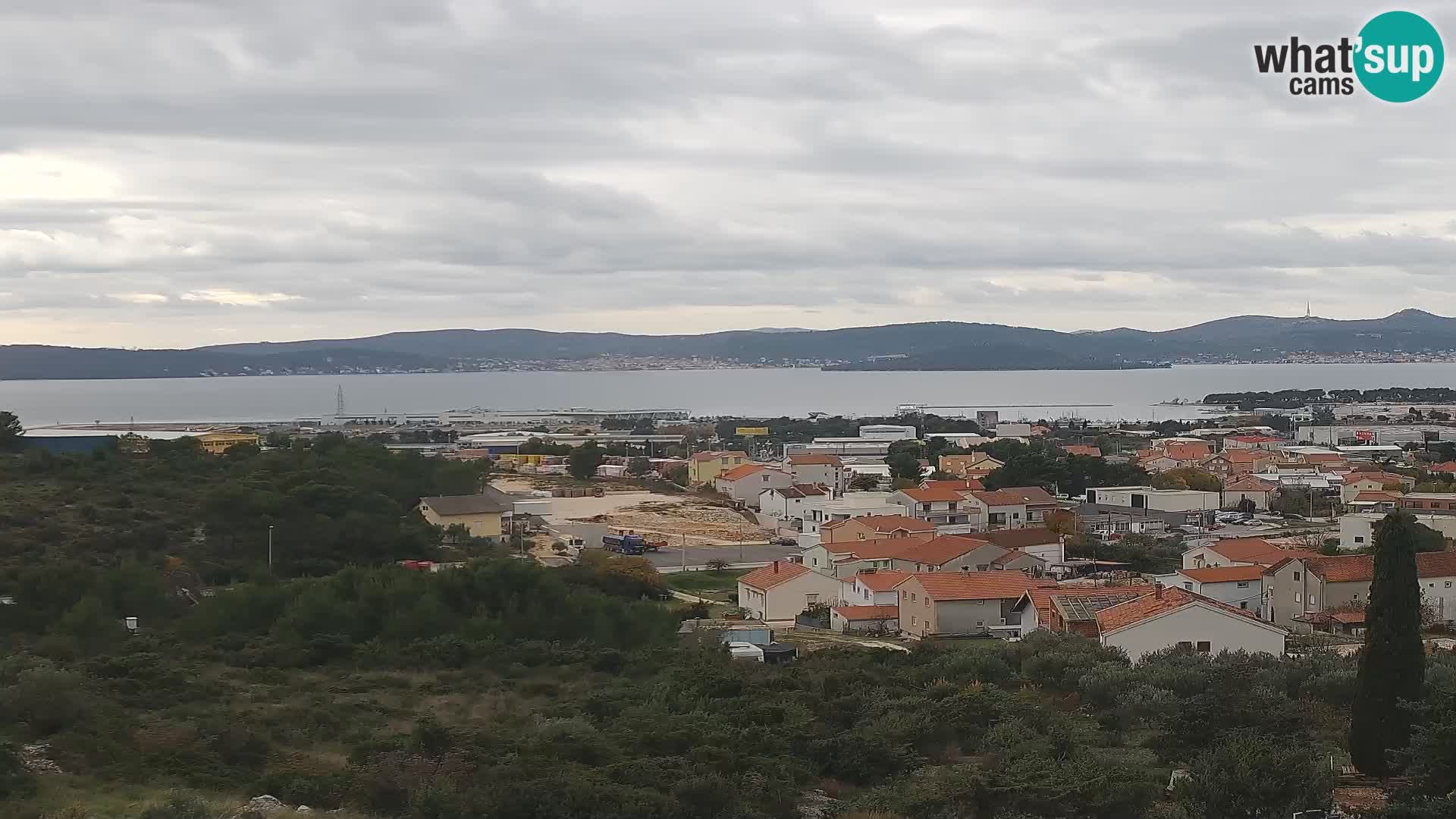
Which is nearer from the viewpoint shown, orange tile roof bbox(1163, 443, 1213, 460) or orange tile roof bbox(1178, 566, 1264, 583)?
orange tile roof bbox(1178, 566, 1264, 583)

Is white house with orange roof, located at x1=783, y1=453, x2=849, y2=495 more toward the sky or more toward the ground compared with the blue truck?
more toward the sky

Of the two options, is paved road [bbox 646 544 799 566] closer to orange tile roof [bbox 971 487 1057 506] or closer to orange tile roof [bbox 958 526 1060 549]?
orange tile roof [bbox 958 526 1060 549]

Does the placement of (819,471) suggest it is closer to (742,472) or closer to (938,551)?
(742,472)

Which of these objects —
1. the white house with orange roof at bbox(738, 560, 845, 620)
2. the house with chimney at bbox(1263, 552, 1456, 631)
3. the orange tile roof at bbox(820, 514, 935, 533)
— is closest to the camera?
the house with chimney at bbox(1263, 552, 1456, 631)

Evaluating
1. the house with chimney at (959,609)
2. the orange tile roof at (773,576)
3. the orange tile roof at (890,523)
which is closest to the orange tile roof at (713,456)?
the orange tile roof at (890,523)

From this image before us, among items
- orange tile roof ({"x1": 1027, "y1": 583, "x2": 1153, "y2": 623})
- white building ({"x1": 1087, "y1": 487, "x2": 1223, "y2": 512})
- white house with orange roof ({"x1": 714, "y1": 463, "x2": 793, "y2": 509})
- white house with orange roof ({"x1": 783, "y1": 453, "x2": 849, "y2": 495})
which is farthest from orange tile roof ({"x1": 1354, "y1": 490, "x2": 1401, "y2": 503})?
orange tile roof ({"x1": 1027, "y1": 583, "x2": 1153, "y2": 623})

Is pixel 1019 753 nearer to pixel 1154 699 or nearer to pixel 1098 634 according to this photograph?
pixel 1154 699
